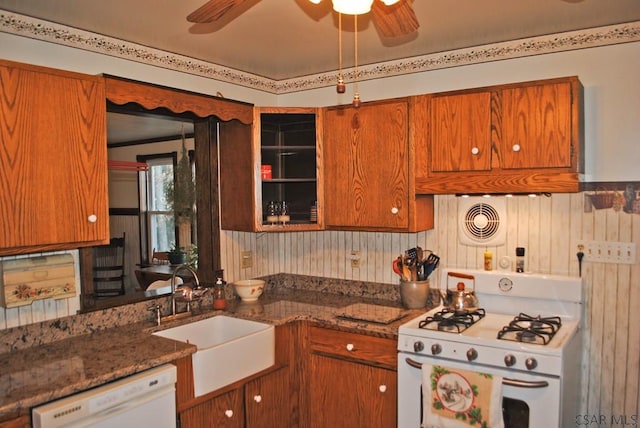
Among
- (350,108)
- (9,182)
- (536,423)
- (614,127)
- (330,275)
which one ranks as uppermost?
(350,108)

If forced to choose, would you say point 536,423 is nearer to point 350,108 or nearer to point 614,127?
point 614,127

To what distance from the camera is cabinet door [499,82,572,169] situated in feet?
7.59

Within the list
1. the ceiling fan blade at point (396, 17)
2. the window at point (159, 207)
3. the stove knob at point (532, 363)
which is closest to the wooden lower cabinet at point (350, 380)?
the stove knob at point (532, 363)

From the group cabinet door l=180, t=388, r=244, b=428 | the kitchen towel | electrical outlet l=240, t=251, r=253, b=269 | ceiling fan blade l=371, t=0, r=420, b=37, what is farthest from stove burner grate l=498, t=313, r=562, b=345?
electrical outlet l=240, t=251, r=253, b=269

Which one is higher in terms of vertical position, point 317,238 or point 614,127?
point 614,127

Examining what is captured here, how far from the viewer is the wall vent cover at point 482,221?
8.96 ft

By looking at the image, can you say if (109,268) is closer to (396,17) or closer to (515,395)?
(396,17)

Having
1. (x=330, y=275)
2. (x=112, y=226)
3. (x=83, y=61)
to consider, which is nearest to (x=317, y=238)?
(x=330, y=275)

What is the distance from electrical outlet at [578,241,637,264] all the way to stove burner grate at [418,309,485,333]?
2.00 feet

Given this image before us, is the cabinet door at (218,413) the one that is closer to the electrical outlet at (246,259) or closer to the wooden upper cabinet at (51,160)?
the wooden upper cabinet at (51,160)

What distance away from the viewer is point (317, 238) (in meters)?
3.43

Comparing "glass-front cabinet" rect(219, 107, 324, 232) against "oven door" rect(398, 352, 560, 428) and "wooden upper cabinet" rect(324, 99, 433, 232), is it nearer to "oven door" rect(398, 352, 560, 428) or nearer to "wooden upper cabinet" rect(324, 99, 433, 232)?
"wooden upper cabinet" rect(324, 99, 433, 232)

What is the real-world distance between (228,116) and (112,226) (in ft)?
2.86

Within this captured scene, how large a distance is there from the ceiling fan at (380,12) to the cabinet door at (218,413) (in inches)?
63.1
